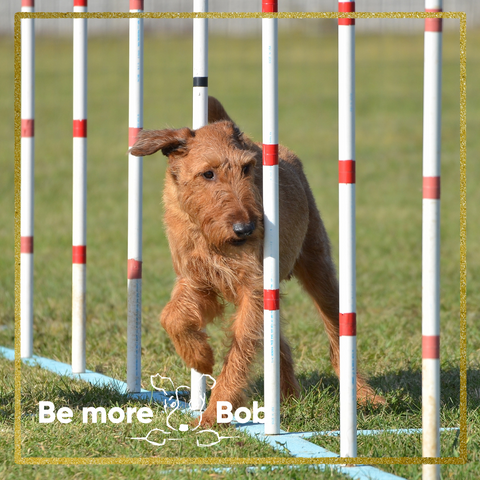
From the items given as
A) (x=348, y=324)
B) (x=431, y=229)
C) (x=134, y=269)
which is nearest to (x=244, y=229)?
(x=348, y=324)

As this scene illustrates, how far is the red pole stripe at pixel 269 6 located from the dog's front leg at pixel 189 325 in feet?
5.22

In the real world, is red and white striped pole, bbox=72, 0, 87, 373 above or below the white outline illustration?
above

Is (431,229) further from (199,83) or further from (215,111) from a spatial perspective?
(215,111)

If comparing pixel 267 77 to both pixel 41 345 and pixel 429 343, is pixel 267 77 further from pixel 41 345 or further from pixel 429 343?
pixel 41 345

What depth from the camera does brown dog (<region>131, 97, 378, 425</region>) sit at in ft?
12.7

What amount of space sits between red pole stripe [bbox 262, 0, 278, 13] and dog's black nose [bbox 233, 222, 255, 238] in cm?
102

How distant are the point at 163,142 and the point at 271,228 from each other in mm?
874

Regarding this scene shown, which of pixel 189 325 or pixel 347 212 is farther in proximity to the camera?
pixel 189 325

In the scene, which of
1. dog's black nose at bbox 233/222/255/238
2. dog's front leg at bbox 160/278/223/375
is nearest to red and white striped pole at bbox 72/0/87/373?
dog's front leg at bbox 160/278/223/375

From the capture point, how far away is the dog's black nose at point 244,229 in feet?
12.1

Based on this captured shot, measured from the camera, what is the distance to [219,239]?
383 cm

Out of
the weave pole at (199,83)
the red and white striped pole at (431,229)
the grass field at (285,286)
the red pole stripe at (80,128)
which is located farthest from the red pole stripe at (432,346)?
the red pole stripe at (80,128)

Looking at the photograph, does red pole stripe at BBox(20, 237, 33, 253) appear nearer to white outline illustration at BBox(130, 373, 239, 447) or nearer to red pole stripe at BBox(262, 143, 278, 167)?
white outline illustration at BBox(130, 373, 239, 447)

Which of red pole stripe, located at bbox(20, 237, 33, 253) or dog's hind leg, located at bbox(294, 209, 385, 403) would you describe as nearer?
dog's hind leg, located at bbox(294, 209, 385, 403)
